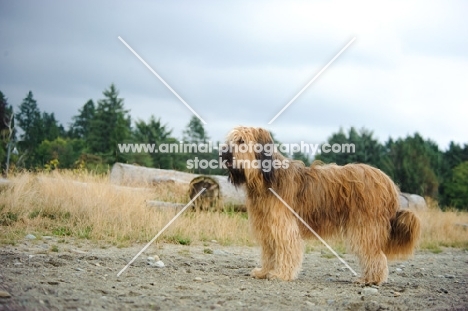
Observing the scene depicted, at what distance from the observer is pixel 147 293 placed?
6094mm

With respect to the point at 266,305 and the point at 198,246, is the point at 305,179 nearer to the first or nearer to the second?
the point at 266,305

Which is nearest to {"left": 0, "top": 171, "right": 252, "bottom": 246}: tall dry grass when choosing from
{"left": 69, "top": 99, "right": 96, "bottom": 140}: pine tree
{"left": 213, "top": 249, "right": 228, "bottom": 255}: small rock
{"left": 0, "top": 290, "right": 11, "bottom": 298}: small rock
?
{"left": 213, "top": 249, "right": 228, "bottom": 255}: small rock

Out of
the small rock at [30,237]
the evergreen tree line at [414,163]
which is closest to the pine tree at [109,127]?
the evergreen tree line at [414,163]

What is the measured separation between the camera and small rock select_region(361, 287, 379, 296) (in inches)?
280

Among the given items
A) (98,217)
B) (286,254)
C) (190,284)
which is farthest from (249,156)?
(98,217)

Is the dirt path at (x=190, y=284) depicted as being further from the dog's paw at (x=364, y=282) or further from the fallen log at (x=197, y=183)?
the fallen log at (x=197, y=183)

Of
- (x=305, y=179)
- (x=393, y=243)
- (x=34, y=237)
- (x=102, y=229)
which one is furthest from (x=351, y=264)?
(x=34, y=237)

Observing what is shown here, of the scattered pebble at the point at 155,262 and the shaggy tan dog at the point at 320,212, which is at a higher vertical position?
the shaggy tan dog at the point at 320,212

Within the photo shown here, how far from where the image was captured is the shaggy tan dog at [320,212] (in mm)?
7867

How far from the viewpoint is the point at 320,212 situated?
8078 mm

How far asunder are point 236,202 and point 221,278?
779 centimetres

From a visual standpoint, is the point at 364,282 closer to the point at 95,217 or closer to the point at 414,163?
the point at 95,217

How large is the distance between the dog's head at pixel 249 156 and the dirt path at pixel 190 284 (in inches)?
54.2

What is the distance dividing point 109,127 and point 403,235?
35662 millimetres
